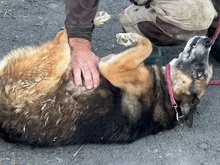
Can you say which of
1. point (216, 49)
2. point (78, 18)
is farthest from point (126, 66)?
point (216, 49)

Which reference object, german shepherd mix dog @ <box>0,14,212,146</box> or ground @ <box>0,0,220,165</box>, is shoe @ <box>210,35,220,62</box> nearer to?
ground @ <box>0,0,220,165</box>

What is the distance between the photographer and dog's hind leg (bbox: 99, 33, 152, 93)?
396cm

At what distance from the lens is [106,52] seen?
4.97m

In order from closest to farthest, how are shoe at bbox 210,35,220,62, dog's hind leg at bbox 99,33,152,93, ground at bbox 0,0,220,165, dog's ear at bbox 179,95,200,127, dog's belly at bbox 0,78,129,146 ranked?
dog's belly at bbox 0,78,129,146 → ground at bbox 0,0,220,165 → dog's hind leg at bbox 99,33,152,93 → dog's ear at bbox 179,95,200,127 → shoe at bbox 210,35,220,62

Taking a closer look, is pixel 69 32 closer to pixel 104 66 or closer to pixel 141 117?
pixel 104 66

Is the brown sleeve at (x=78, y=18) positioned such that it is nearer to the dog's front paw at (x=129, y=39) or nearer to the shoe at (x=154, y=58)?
the dog's front paw at (x=129, y=39)

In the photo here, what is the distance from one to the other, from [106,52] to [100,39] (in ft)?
0.85

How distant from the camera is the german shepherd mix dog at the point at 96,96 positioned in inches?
146

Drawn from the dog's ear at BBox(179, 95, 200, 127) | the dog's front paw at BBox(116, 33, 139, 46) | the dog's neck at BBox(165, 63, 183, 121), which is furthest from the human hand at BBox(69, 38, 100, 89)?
the dog's ear at BBox(179, 95, 200, 127)

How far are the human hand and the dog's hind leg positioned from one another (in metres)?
0.07

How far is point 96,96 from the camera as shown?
12.6ft

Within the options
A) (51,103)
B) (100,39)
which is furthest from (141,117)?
(100,39)

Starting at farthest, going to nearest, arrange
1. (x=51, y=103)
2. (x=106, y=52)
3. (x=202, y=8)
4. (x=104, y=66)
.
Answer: (x=106, y=52)
(x=202, y=8)
(x=104, y=66)
(x=51, y=103)

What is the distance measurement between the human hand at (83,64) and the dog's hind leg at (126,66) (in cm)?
7
